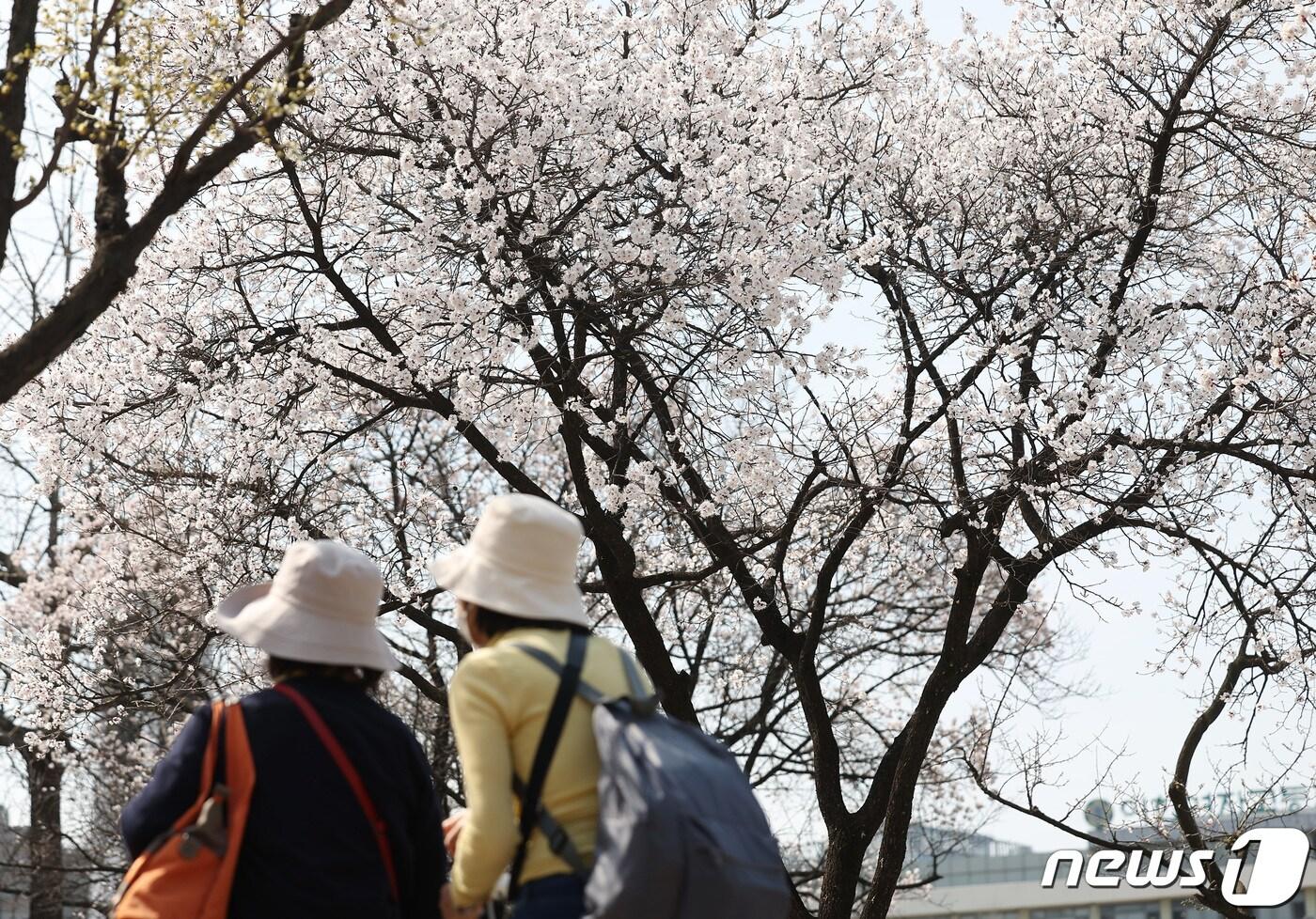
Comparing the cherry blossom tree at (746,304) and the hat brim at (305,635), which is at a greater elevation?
the cherry blossom tree at (746,304)

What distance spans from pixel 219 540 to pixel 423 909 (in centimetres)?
728

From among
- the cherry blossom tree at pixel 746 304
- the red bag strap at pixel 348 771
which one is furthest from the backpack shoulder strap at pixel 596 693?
the cherry blossom tree at pixel 746 304

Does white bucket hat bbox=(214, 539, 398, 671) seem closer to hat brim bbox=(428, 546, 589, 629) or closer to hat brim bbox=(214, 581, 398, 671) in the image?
hat brim bbox=(214, 581, 398, 671)

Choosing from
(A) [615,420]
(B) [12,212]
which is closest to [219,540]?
(A) [615,420]

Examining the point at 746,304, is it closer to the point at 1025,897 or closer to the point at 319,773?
the point at 319,773

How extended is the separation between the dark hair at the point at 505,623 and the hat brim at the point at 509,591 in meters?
0.01

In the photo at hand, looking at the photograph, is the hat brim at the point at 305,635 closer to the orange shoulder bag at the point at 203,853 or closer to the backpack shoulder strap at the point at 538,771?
the orange shoulder bag at the point at 203,853

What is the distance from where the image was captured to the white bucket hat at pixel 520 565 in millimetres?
3004

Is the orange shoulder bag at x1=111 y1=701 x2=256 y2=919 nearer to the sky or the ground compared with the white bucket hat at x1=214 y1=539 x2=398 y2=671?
nearer to the ground

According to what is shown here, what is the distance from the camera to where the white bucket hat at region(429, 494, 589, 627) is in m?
3.00

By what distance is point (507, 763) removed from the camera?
276cm

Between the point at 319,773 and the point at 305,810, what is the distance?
8cm

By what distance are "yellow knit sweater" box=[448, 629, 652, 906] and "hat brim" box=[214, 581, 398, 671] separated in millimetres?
550

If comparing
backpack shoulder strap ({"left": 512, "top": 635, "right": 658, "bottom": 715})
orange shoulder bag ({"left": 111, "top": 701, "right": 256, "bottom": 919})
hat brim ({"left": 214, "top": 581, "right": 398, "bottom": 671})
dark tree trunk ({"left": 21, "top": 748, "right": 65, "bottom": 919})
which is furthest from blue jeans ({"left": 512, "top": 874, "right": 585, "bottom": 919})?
dark tree trunk ({"left": 21, "top": 748, "right": 65, "bottom": 919})
